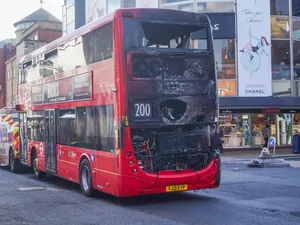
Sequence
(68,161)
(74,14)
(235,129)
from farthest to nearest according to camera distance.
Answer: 1. (74,14)
2. (235,129)
3. (68,161)

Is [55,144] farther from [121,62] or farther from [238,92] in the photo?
[238,92]

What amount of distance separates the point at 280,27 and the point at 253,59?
289cm

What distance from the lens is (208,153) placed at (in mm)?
12336

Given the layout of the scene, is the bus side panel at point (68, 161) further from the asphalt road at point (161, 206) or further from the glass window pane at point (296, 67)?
the glass window pane at point (296, 67)

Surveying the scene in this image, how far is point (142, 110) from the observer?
11.6 meters

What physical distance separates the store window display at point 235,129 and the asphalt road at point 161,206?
1574cm

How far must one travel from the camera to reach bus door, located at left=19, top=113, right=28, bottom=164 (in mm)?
19828

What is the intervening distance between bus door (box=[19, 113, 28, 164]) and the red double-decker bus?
6578mm

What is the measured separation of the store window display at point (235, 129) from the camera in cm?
3228

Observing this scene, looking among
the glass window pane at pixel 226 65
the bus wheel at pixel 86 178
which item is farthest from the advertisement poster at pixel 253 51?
the bus wheel at pixel 86 178

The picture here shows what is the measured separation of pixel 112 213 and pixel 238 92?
875 inches

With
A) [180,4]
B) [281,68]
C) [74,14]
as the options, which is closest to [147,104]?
[180,4]

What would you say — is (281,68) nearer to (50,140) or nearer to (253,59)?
(253,59)

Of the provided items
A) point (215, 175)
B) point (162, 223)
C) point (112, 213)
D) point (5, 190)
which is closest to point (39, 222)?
point (112, 213)
